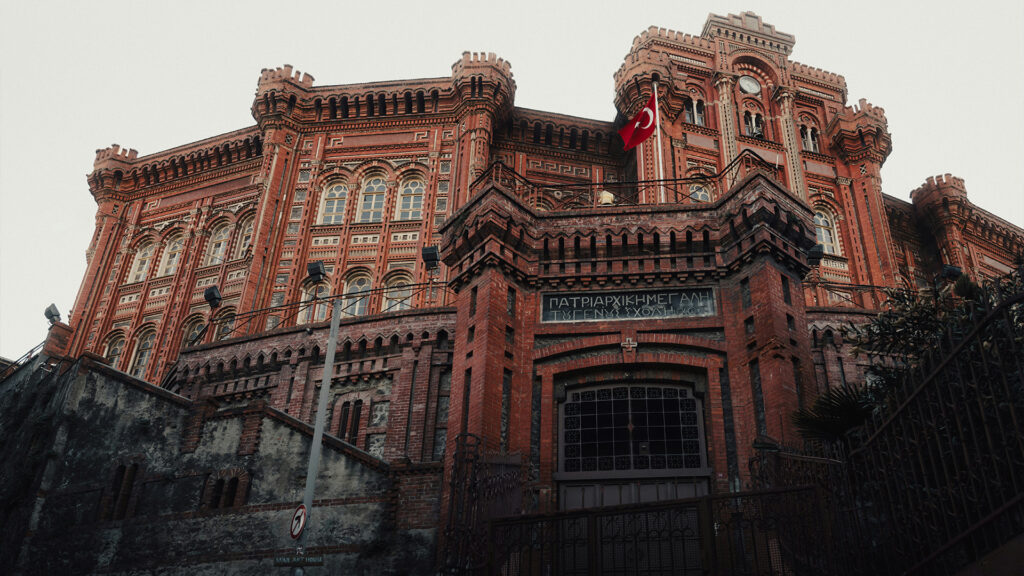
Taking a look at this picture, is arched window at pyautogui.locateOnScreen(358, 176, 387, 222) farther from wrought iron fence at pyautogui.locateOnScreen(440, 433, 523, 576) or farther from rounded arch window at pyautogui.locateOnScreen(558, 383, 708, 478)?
wrought iron fence at pyautogui.locateOnScreen(440, 433, 523, 576)

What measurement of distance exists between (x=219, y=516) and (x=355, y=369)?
6.28 m

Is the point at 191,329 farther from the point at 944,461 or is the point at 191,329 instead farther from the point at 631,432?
the point at 944,461

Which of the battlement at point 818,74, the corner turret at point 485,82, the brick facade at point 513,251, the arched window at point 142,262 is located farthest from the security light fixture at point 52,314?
the battlement at point 818,74

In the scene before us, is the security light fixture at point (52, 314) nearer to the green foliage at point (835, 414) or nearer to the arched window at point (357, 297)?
the arched window at point (357, 297)

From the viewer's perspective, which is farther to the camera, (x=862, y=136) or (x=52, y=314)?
(x=862, y=136)

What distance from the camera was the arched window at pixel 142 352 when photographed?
33.4 meters

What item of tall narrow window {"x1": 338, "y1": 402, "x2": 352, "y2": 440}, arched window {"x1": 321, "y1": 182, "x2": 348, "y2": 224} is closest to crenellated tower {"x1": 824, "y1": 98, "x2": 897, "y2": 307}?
arched window {"x1": 321, "y1": 182, "x2": 348, "y2": 224}

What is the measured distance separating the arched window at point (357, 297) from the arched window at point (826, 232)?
17.8 m

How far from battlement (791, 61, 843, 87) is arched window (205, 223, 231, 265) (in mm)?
26348

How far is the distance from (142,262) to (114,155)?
Result: 19.5 ft

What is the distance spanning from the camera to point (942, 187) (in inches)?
1451

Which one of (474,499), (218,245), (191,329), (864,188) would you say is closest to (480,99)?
(218,245)

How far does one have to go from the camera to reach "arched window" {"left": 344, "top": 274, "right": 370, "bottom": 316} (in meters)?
30.7

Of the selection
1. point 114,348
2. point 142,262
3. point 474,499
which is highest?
point 142,262
